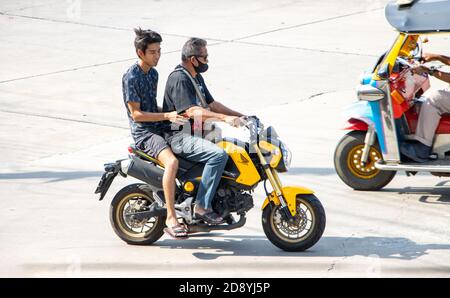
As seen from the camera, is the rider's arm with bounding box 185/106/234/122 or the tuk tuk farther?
the tuk tuk

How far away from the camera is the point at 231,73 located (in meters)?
14.8

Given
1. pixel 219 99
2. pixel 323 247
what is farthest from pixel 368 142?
pixel 219 99

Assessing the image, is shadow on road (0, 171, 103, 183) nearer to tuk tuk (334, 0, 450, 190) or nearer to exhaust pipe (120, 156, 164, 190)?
exhaust pipe (120, 156, 164, 190)

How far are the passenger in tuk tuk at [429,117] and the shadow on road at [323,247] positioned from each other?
4.53 feet

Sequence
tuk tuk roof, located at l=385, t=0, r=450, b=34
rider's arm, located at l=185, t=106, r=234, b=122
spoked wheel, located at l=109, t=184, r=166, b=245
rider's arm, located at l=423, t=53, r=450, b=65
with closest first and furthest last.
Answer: rider's arm, located at l=185, t=106, r=234, b=122 < spoked wheel, located at l=109, t=184, r=166, b=245 < tuk tuk roof, located at l=385, t=0, r=450, b=34 < rider's arm, located at l=423, t=53, r=450, b=65

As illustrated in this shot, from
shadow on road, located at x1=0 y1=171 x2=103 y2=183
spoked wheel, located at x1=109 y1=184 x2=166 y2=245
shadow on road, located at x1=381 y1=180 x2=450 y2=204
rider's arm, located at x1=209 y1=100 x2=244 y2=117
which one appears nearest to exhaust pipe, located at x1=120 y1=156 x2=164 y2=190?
spoked wheel, located at x1=109 y1=184 x2=166 y2=245

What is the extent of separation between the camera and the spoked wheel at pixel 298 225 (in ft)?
26.5

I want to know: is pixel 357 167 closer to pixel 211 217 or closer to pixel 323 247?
pixel 323 247

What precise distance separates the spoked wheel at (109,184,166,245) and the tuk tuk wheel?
2315 mm

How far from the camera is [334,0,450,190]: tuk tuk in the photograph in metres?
9.48

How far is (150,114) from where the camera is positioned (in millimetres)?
8172

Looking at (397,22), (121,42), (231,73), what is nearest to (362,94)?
(397,22)

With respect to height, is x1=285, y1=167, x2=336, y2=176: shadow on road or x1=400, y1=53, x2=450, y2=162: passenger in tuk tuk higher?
x1=400, y1=53, x2=450, y2=162: passenger in tuk tuk

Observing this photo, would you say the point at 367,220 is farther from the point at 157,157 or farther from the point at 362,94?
the point at 157,157
